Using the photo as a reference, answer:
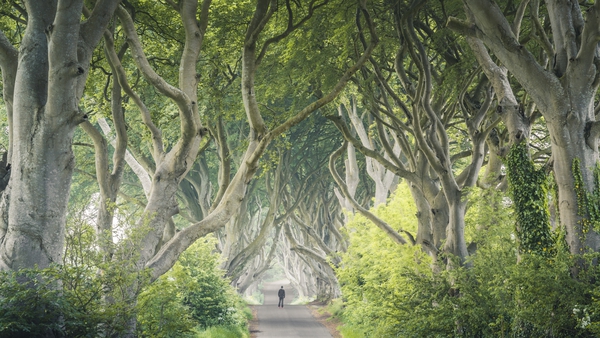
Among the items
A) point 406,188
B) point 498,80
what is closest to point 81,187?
point 406,188

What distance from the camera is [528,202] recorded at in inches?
385

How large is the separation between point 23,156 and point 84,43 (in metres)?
2.01

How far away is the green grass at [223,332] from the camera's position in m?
17.4

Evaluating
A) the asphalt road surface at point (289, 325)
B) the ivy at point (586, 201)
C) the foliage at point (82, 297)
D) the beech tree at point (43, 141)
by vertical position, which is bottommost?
the asphalt road surface at point (289, 325)

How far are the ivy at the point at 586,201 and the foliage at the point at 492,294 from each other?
0.54m

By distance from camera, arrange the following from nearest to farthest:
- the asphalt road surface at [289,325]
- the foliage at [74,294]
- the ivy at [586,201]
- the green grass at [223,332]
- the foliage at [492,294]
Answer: the foliage at [74,294]
the foliage at [492,294]
the ivy at [586,201]
the green grass at [223,332]
the asphalt road surface at [289,325]

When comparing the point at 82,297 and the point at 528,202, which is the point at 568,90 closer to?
the point at 528,202

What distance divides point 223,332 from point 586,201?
41.0 feet

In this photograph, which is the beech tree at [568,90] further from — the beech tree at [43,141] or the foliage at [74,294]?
the foliage at [74,294]

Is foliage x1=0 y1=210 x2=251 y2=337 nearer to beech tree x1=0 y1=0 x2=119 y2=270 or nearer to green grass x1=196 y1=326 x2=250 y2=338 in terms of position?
beech tree x1=0 y1=0 x2=119 y2=270

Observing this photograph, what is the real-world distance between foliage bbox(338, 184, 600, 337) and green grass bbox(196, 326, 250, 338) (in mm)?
4714

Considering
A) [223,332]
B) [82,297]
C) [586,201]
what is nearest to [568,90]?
[586,201]

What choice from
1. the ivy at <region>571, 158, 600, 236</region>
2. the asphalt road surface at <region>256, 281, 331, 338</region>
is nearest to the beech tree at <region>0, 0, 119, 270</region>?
the ivy at <region>571, 158, 600, 236</region>

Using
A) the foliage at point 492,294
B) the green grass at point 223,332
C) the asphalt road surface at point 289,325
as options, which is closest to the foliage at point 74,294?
the foliage at point 492,294
